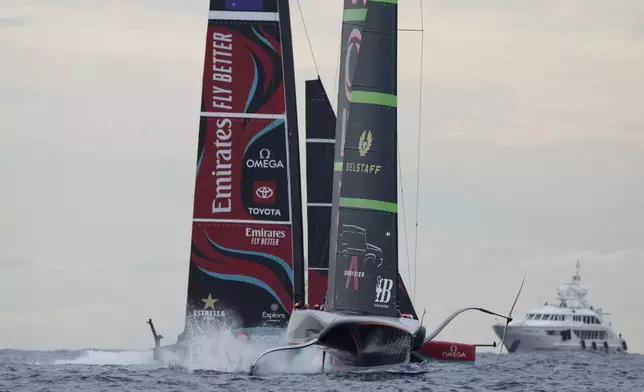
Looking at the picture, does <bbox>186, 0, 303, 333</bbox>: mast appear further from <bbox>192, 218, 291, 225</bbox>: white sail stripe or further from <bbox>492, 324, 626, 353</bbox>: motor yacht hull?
<bbox>492, 324, 626, 353</bbox>: motor yacht hull

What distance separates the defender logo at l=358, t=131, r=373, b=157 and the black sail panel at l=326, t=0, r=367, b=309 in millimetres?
1086

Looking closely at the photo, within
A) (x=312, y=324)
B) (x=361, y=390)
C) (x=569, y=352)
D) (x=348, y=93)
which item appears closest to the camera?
(x=361, y=390)

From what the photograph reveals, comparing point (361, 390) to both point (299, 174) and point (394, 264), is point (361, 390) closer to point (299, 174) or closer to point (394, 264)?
point (394, 264)

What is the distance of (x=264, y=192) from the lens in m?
36.5

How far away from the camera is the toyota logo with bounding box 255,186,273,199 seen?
3647 cm

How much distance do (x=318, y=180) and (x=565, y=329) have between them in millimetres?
72352

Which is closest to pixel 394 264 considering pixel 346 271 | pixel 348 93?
pixel 346 271

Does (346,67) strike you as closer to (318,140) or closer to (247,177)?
(247,177)

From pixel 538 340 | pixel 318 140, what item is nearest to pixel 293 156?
pixel 318 140

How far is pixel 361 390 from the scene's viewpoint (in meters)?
27.8

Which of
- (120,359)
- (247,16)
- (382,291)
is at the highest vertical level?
(247,16)

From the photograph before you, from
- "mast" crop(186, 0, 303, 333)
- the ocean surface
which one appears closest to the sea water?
the ocean surface

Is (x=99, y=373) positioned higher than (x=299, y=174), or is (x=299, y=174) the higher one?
(x=299, y=174)

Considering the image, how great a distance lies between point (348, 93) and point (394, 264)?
447 centimetres
